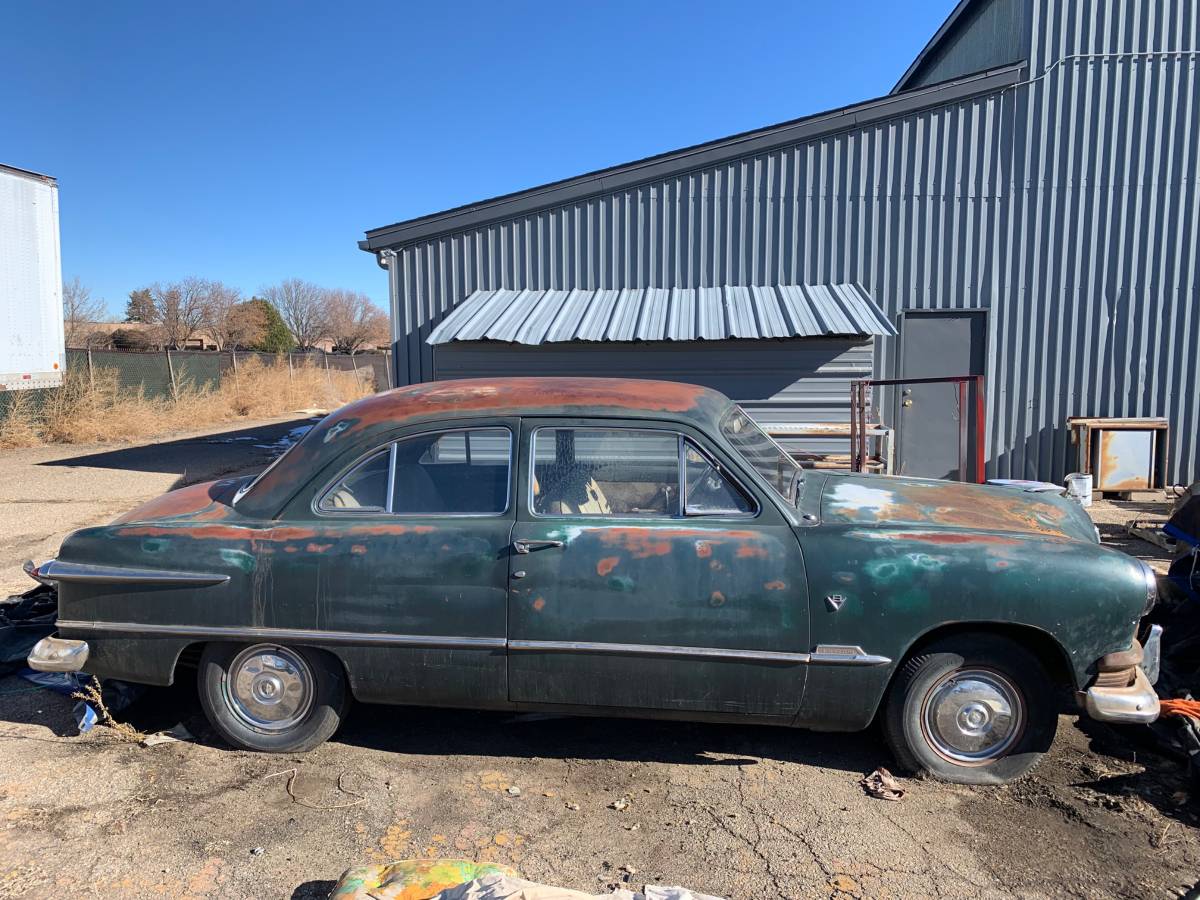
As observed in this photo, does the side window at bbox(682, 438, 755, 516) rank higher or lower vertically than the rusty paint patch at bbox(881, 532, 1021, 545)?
higher

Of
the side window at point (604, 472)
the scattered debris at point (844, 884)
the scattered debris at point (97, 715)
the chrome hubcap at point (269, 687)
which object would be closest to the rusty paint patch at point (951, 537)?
the side window at point (604, 472)

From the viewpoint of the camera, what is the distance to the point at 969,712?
10.6 ft

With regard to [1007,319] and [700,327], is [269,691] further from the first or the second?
[1007,319]

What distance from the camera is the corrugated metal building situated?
933 cm

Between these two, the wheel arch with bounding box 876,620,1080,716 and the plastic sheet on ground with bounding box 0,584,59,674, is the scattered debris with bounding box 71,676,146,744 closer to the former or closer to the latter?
the plastic sheet on ground with bounding box 0,584,59,674

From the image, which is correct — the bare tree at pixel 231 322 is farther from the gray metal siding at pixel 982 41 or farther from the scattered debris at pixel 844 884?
the scattered debris at pixel 844 884

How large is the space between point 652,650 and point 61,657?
8.42 ft

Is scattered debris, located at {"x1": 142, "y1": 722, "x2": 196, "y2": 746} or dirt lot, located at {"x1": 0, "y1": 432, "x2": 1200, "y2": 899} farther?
scattered debris, located at {"x1": 142, "y1": 722, "x2": 196, "y2": 746}

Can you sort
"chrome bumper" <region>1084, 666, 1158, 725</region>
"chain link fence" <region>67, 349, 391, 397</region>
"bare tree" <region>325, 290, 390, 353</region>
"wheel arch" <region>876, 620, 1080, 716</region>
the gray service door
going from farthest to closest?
"bare tree" <region>325, 290, 390, 353</region> → "chain link fence" <region>67, 349, 391, 397</region> → the gray service door → "wheel arch" <region>876, 620, 1080, 716</region> → "chrome bumper" <region>1084, 666, 1158, 725</region>

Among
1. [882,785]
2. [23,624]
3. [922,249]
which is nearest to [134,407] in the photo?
[23,624]

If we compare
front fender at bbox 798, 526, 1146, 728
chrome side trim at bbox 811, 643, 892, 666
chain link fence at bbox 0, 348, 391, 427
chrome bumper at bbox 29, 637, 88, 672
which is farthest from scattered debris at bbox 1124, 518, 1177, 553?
chain link fence at bbox 0, 348, 391, 427

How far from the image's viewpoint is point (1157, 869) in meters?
2.75

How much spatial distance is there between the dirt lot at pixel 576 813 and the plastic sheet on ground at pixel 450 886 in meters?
0.30

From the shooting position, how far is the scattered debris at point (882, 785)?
3.19m
